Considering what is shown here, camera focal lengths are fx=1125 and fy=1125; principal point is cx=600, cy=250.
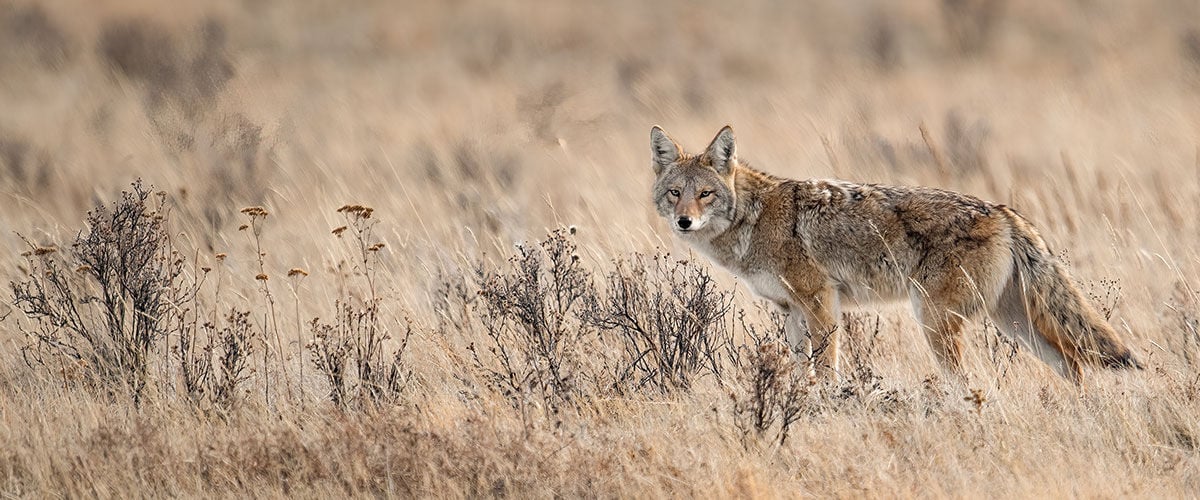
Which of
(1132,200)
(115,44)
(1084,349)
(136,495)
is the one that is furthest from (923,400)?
(115,44)

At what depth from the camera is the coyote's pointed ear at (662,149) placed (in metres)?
7.09

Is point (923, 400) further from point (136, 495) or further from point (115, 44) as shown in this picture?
point (115, 44)

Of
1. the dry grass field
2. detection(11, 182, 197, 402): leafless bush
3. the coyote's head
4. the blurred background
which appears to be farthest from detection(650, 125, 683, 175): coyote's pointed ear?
detection(11, 182, 197, 402): leafless bush

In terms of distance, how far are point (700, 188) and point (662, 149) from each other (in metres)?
0.57

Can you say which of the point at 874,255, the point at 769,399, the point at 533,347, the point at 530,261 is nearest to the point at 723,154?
the point at 874,255

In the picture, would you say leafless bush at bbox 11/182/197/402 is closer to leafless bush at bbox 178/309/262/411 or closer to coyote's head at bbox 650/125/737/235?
leafless bush at bbox 178/309/262/411

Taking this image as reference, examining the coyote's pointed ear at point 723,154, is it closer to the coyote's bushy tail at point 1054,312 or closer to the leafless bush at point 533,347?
the leafless bush at point 533,347

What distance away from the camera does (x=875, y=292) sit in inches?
245

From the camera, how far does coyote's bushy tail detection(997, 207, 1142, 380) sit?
18.3 feet

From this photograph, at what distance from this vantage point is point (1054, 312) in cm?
573

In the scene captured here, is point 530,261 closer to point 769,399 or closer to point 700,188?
point 700,188

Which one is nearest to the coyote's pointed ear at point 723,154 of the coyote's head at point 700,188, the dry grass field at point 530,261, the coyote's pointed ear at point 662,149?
the coyote's head at point 700,188

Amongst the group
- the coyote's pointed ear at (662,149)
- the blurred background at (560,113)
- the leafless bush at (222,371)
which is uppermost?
the blurred background at (560,113)

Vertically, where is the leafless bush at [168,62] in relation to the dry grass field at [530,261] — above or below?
above
